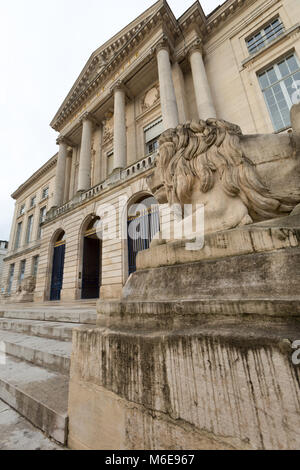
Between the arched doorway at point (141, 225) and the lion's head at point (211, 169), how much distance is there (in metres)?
6.01

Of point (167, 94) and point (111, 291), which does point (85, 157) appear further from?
point (111, 291)

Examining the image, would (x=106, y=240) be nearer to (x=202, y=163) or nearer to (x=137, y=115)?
(x=202, y=163)

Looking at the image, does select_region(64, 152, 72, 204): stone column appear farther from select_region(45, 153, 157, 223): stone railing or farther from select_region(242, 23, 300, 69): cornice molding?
select_region(242, 23, 300, 69): cornice molding

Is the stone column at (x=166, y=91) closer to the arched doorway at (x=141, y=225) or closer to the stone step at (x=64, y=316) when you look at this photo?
the arched doorway at (x=141, y=225)

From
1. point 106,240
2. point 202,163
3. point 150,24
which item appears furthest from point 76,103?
point 202,163

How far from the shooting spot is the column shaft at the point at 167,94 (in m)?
8.59

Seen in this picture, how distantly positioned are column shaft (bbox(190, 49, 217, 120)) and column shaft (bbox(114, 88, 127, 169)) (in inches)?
158

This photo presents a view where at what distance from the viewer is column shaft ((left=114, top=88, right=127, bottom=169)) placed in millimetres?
9961

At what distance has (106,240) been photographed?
28.8ft

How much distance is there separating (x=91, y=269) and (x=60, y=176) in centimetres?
743

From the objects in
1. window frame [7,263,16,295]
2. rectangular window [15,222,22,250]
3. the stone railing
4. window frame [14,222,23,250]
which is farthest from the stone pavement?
rectangular window [15,222,22,250]

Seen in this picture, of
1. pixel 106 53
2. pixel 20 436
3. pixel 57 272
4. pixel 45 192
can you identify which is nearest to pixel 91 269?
pixel 57 272

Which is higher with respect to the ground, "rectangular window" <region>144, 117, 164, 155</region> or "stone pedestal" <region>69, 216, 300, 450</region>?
"rectangular window" <region>144, 117, 164, 155</region>

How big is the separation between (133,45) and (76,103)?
18.1 feet
